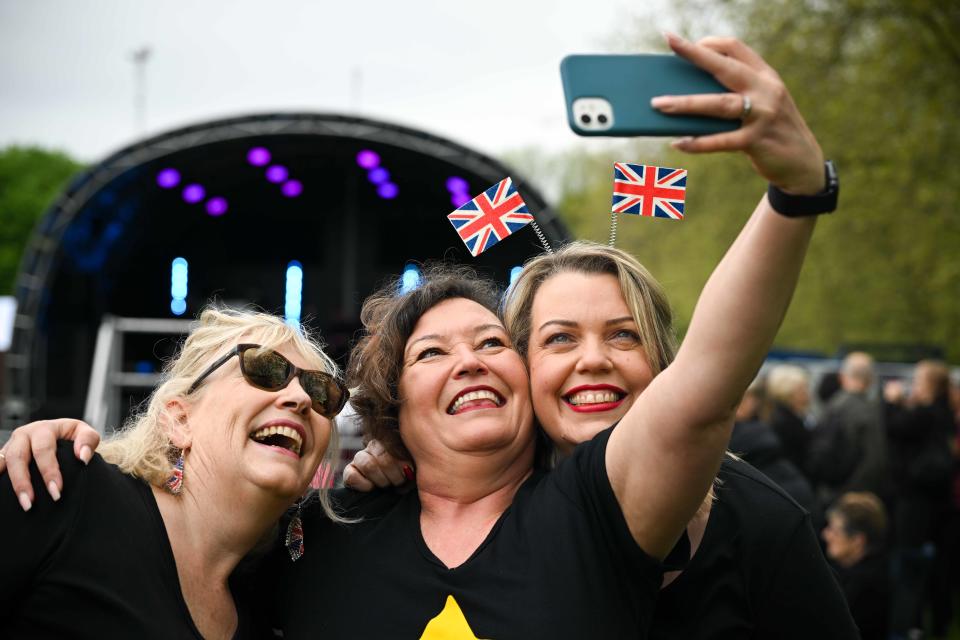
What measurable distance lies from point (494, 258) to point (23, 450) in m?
7.76

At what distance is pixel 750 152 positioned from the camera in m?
1.59

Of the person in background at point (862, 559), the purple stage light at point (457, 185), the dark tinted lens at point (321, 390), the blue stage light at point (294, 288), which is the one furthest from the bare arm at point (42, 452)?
the blue stage light at point (294, 288)

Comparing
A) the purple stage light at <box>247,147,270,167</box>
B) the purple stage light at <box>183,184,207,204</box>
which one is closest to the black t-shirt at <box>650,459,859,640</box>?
the purple stage light at <box>247,147,270,167</box>

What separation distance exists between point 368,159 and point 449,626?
25.1 ft

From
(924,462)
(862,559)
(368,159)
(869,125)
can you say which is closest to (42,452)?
(862,559)

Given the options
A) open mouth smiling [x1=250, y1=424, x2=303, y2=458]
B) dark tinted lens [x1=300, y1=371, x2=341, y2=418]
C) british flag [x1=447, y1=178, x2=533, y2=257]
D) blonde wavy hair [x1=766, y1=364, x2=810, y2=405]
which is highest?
british flag [x1=447, y1=178, x2=533, y2=257]

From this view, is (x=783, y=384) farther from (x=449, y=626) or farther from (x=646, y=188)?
(x=449, y=626)

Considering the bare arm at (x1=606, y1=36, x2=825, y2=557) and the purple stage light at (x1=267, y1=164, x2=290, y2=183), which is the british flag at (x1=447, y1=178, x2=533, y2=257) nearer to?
the bare arm at (x1=606, y1=36, x2=825, y2=557)

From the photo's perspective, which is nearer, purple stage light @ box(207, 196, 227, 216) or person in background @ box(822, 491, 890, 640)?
person in background @ box(822, 491, 890, 640)

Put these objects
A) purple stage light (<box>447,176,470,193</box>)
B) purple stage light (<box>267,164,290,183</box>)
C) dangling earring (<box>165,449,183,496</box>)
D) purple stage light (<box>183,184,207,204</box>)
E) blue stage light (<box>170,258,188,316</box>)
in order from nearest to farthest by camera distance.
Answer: dangling earring (<box>165,449,183,496</box>), purple stage light (<box>447,176,470,193</box>), purple stage light (<box>183,184,207,204</box>), purple stage light (<box>267,164,290,183</box>), blue stage light (<box>170,258,188,316</box>)

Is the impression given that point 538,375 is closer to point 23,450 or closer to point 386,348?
point 386,348

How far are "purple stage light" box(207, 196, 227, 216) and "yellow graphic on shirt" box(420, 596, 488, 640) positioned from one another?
27.9ft

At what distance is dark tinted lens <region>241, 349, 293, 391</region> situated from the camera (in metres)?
2.47

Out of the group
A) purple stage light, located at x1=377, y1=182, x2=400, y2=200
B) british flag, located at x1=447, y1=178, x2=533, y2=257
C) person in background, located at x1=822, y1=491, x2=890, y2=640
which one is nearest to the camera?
british flag, located at x1=447, y1=178, x2=533, y2=257
